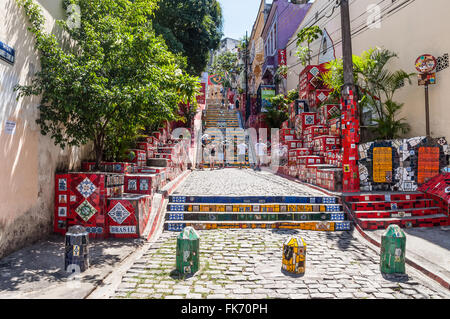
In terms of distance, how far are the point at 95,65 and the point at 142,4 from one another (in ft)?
7.61

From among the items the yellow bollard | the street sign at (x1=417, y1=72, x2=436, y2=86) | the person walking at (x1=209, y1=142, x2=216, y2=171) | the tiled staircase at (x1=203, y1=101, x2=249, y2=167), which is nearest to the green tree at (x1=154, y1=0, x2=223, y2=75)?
the tiled staircase at (x1=203, y1=101, x2=249, y2=167)

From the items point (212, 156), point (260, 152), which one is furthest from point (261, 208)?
point (260, 152)

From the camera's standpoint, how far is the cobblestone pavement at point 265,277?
382cm

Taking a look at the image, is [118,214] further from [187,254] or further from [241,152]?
[241,152]

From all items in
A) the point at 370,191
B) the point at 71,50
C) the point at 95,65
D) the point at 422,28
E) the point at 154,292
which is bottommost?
the point at 154,292

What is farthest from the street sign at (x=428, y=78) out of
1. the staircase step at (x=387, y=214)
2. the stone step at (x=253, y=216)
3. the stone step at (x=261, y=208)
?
the stone step at (x=253, y=216)

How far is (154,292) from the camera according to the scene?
3.81 m

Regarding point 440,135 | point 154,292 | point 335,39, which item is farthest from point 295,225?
point 335,39

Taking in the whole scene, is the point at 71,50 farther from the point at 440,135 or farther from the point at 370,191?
the point at 440,135

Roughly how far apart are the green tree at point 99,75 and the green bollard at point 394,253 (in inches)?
180

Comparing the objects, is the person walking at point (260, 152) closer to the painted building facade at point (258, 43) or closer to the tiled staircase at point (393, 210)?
the tiled staircase at point (393, 210)

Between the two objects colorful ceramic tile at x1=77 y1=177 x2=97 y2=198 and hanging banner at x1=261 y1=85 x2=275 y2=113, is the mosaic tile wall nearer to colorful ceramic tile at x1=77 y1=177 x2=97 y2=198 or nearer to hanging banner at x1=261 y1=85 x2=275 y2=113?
colorful ceramic tile at x1=77 y1=177 x2=97 y2=198

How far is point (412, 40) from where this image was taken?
9.64 m

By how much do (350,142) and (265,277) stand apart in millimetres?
5116
